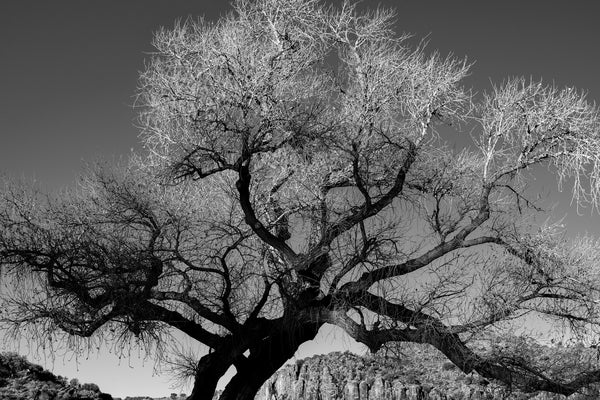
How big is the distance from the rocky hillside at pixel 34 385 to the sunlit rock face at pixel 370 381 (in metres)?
24.1

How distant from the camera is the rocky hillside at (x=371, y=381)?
146 feet

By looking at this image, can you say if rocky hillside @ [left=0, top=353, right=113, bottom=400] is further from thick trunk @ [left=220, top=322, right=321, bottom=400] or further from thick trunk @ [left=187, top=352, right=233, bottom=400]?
thick trunk @ [left=220, top=322, right=321, bottom=400]

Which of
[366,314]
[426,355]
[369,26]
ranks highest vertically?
[426,355]

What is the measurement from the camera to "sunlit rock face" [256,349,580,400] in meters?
44.6

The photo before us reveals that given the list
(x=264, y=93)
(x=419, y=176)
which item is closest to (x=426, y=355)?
(x=419, y=176)

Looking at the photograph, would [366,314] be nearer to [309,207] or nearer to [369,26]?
[309,207]

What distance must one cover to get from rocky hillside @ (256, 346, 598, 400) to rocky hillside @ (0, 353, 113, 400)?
899 inches

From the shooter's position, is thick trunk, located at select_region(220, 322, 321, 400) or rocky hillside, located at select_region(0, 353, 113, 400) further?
rocky hillside, located at select_region(0, 353, 113, 400)

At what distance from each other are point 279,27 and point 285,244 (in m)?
5.06

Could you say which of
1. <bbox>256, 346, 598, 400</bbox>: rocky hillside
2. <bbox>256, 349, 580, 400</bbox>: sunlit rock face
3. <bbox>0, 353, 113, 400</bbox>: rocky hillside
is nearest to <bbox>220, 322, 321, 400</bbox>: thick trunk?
<bbox>0, 353, 113, 400</bbox>: rocky hillside

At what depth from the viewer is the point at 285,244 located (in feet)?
48.2

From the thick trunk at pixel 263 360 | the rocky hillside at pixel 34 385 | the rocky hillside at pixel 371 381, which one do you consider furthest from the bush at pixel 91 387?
the rocky hillside at pixel 371 381

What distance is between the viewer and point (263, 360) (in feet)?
50.5

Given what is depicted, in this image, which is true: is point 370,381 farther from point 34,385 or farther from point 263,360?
point 263,360
